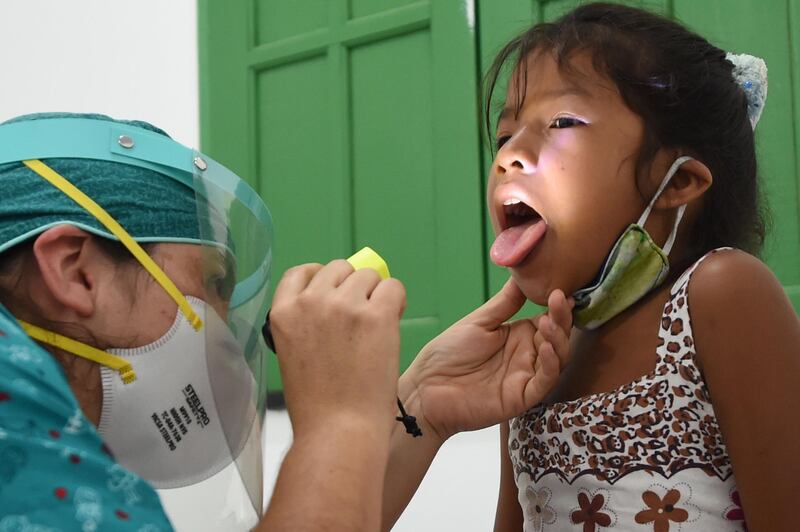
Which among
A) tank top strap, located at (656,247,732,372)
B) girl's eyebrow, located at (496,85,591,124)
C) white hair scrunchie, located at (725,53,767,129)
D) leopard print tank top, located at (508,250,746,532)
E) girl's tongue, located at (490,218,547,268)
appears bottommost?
leopard print tank top, located at (508,250,746,532)

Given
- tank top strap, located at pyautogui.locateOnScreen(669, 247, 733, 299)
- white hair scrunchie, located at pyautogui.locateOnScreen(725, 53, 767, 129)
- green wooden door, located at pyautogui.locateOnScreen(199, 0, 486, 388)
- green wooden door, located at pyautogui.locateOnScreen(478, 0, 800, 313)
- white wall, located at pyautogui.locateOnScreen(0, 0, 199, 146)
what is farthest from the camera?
white wall, located at pyautogui.locateOnScreen(0, 0, 199, 146)

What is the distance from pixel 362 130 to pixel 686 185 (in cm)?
122

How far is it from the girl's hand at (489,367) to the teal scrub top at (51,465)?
502 millimetres

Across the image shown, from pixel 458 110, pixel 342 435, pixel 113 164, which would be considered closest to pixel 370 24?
pixel 458 110

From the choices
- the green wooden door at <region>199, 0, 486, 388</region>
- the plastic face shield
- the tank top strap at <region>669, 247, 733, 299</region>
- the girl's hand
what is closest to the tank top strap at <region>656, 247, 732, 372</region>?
the tank top strap at <region>669, 247, 733, 299</region>

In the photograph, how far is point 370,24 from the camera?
2.20 m

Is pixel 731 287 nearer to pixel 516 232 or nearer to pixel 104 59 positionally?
pixel 516 232

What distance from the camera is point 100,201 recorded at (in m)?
0.88

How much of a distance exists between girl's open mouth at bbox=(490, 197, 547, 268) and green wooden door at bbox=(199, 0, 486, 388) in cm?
87

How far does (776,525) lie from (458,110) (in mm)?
1290

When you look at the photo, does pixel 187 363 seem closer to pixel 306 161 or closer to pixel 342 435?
pixel 342 435

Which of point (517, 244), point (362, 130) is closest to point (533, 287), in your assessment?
point (517, 244)

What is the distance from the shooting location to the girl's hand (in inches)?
42.1

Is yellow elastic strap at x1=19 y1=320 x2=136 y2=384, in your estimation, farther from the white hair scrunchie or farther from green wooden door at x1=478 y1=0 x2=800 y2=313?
green wooden door at x1=478 y1=0 x2=800 y2=313
